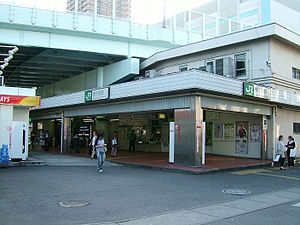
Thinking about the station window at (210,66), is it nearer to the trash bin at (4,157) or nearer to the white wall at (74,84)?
the trash bin at (4,157)

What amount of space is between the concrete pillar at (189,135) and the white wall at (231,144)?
6.28 meters

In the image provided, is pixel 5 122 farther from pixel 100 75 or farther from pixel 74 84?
pixel 74 84

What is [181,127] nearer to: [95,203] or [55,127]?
[95,203]

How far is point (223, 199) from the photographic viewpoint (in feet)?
28.0

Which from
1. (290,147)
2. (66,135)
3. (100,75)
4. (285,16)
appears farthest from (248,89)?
(285,16)

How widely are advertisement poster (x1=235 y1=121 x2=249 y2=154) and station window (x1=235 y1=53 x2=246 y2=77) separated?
10.6ft

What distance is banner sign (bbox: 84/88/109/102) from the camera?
1989 centimetres

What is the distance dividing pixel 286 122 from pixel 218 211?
16.3 meters

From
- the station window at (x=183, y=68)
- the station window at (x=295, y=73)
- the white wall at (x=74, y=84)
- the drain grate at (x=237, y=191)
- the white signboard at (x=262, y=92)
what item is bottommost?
the drain grate at (x=237, y=191)

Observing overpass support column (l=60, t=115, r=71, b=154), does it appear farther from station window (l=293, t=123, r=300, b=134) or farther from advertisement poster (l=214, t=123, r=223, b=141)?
station window (l=293, t=123, r=300, b=134)

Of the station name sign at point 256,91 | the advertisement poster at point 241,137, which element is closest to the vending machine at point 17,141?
the station name sign at point 256,91

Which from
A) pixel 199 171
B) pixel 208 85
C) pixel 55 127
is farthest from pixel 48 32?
pixel 199 171

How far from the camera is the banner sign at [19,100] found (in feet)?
50.7

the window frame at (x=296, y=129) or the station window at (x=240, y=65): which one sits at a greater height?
the station window at (x=240, y=65)
